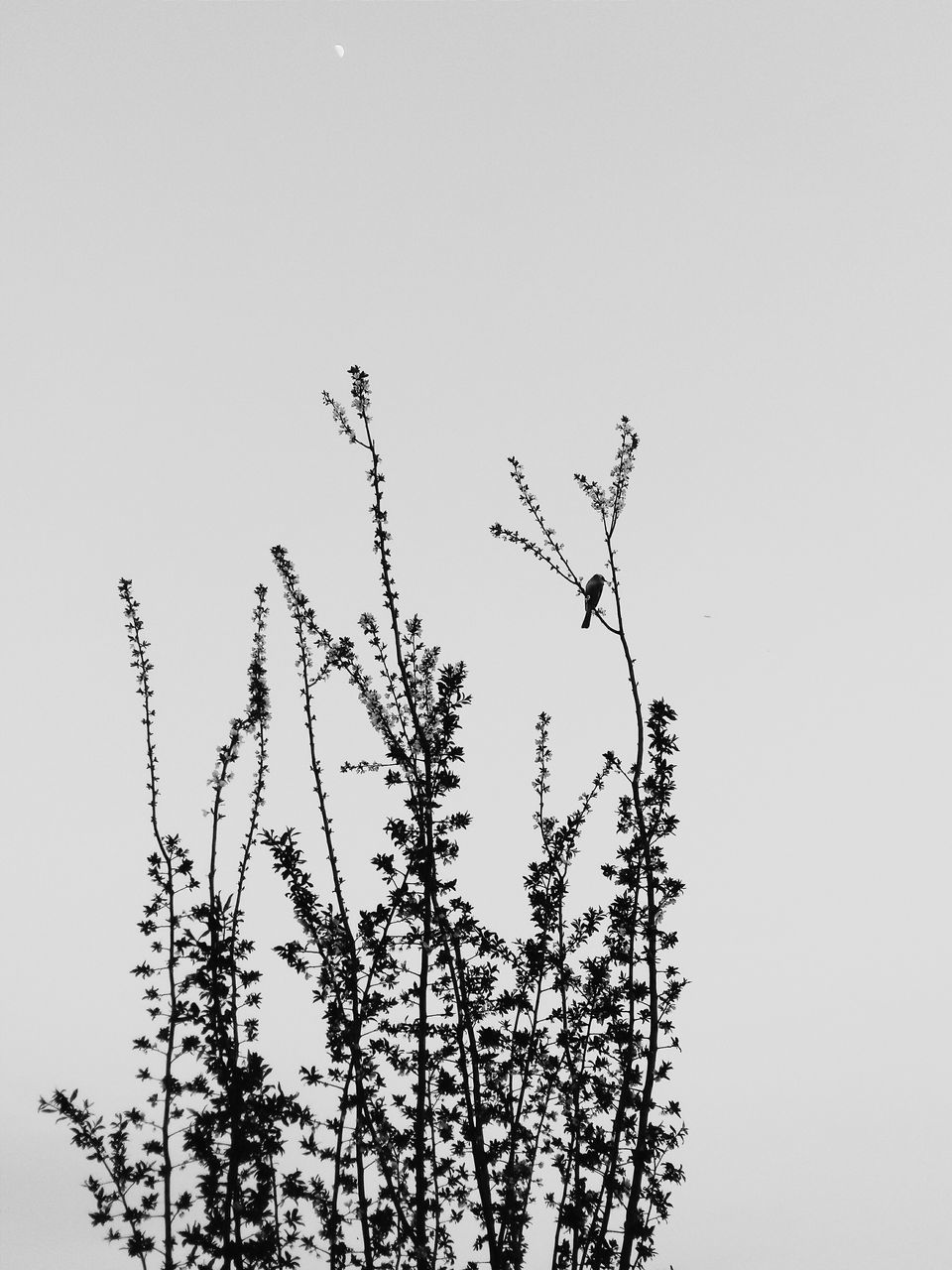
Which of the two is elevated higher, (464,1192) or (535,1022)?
(535,1022)

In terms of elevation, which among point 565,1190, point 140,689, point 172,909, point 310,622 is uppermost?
point 140,689

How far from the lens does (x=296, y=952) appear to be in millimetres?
7703

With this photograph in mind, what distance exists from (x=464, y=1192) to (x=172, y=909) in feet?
16.1

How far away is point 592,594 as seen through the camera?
365 inches

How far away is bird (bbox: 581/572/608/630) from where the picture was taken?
30.1 ft

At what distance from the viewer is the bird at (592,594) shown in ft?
30.1

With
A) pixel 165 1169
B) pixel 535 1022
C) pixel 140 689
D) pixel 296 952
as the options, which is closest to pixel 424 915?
pixel 296 952

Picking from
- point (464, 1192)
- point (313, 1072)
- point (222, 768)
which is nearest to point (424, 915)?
point (313, 1072)

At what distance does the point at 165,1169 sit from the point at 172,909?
3.28m

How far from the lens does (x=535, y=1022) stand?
30.8 ft

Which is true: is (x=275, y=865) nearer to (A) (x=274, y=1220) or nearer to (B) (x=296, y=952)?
(B) (x=296, y=952)

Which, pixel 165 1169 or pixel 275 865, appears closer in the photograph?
pixel 275 865

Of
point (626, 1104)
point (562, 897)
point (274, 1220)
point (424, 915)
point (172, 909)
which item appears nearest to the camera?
point (424, 915)

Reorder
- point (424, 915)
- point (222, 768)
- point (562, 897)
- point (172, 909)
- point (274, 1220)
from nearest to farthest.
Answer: point (424, 915) → point (562, 897) → point (274, 1220) → point (222, 768) → point (172, 909)
